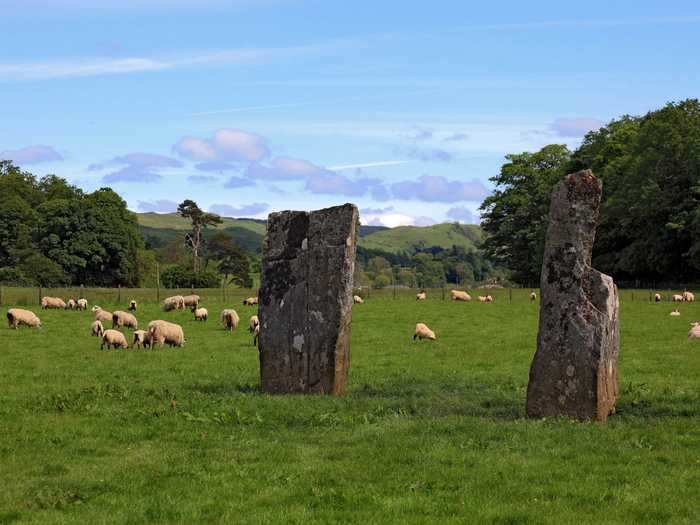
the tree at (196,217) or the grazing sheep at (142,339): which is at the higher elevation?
the tree at (196,217)

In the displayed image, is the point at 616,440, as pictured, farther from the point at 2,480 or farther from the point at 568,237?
the point at 2,480

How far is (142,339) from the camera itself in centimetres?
3269

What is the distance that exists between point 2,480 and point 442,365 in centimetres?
1619

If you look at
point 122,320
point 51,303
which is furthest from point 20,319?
point 51,303

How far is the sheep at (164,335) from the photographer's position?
1284 inches

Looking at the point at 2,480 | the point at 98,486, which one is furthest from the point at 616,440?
the point at 2,480

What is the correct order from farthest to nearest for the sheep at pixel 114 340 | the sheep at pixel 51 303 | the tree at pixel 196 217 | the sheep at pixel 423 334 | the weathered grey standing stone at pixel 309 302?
the tree at pixel 196 217 → the sheep at pixel 51 303 → the sheep at pixel 423 334 → the sheep at pixel 114 340 → the weathered grey standing stone at pixel 309 302

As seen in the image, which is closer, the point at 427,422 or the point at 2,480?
the point at 2,480

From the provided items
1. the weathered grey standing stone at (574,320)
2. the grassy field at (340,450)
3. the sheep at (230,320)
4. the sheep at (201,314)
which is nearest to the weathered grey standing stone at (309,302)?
the grassy field at (340,450)

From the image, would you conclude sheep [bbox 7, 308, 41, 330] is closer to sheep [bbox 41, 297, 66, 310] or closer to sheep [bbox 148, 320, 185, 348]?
sheep [bbox 148, 320, 185, 348]

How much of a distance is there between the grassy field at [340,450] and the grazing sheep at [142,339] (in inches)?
271

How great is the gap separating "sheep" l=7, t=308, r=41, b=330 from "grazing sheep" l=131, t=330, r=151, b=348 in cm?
1020

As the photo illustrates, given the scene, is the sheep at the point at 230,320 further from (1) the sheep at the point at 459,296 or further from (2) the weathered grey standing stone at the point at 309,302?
(1) the sheep at the point at 459,296

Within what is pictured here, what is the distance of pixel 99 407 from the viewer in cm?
1756
